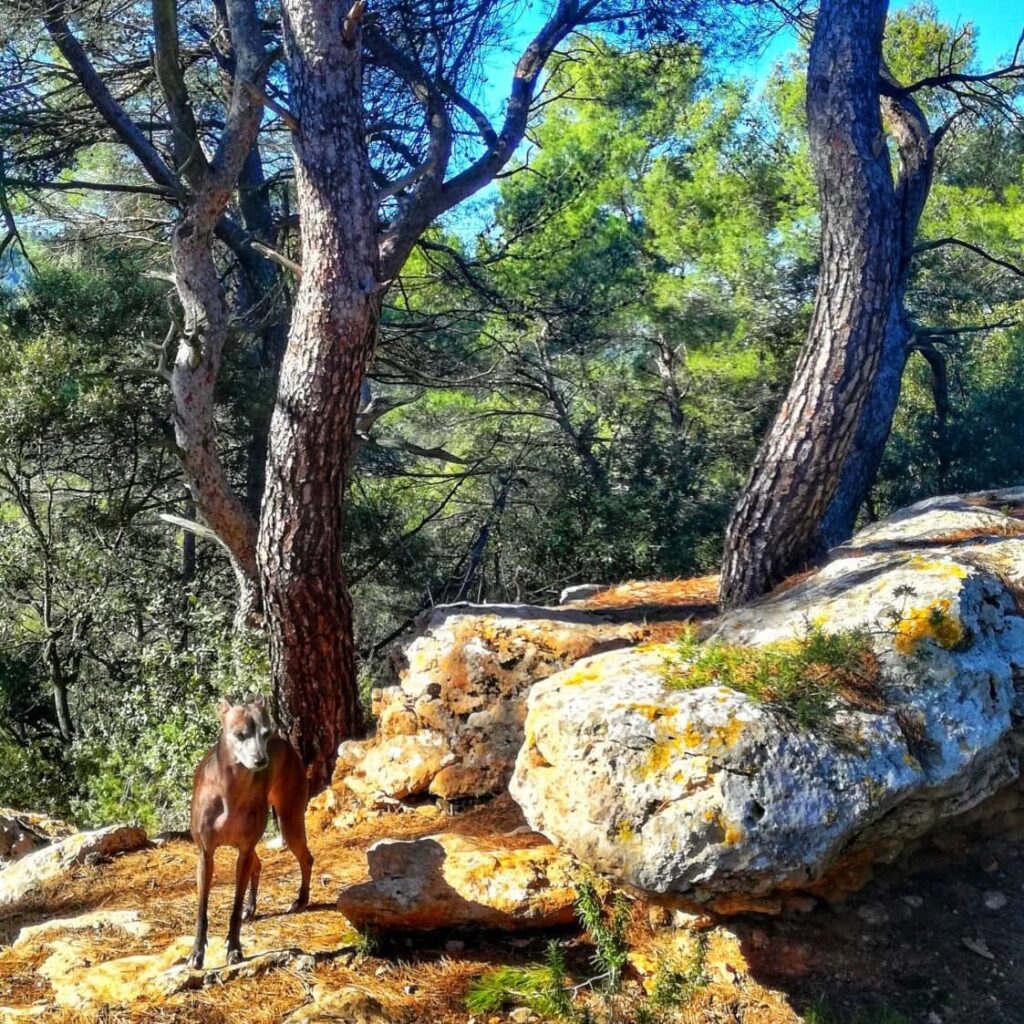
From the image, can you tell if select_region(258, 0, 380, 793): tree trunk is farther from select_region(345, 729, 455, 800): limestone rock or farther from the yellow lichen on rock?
the yellow lichen on rock

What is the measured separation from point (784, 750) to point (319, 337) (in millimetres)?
3846

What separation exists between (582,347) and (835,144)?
21.9ft

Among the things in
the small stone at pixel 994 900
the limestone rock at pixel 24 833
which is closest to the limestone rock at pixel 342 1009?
the small stone at pixel 994 900

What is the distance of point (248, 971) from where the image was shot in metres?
3.61

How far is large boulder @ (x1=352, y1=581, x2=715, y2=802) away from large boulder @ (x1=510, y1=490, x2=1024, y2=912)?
1.50 meters

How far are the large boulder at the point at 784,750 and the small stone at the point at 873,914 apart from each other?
0.14m

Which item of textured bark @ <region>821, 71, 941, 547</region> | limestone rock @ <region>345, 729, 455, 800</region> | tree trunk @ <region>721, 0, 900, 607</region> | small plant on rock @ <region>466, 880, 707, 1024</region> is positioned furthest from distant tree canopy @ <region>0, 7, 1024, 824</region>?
small plant on rock @ <region>466, 880, 707, 1024</region>

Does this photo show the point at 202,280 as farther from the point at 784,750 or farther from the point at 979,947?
the point at 979,947

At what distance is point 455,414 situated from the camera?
1389 cm

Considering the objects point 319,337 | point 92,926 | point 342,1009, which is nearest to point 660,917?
point 342,1009

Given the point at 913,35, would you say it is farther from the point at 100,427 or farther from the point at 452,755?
the point at 452,755

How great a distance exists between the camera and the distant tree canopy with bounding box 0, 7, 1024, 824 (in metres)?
9.06

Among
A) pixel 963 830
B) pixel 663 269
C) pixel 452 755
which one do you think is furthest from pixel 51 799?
pixel 663 269

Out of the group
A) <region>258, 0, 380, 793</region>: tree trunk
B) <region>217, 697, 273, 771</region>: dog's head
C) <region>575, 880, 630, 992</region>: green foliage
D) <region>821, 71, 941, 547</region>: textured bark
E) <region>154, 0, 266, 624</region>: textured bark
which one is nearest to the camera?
<region>217, 697, 273, 771</region>: dog's head
